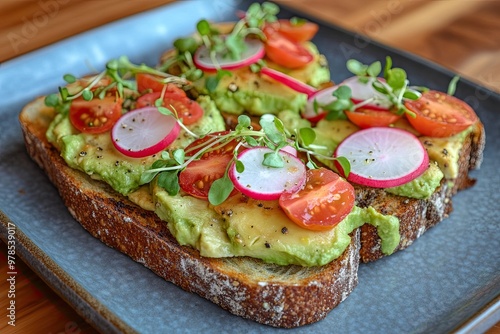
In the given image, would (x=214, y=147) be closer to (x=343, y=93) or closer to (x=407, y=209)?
(x=343, y=93)

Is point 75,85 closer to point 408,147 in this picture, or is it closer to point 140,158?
point 140,158

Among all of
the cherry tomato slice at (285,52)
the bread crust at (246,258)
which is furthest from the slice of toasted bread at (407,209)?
the cherry tomato slice at (285,52)

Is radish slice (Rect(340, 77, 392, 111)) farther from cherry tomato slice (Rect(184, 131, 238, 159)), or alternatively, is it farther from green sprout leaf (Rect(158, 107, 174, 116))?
green sprout leaf (Rect(158, 107, 174, 116))

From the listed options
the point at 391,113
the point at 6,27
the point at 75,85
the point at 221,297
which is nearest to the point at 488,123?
the point at 391,113

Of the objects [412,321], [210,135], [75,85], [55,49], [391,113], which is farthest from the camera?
[55,49]

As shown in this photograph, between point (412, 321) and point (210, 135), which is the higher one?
point (210, 135)

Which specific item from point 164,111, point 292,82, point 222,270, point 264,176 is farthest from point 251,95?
point 222,270

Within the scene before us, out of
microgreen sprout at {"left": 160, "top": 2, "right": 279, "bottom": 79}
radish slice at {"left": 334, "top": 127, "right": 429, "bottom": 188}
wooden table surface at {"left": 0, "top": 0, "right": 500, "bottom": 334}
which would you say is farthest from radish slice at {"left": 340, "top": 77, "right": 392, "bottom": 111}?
wooden table surface at {"left": 0, "top": 0, "right": 500, "bottom": 334}
